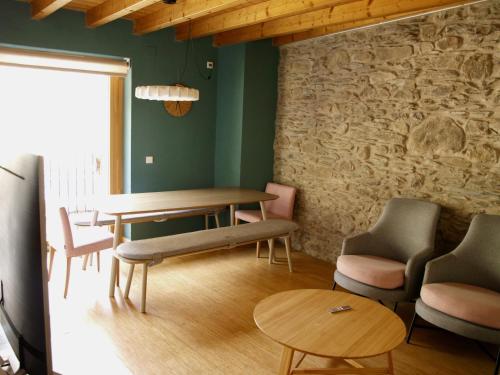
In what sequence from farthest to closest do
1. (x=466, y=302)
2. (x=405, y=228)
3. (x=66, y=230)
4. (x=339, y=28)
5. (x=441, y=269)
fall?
(x=339, y=28) → (x=405, y=228) → (x=66, y=230) → (x=441, y=269) → (x=466, y=302)

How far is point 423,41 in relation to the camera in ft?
12.4

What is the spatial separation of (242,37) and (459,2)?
2139 millimetres

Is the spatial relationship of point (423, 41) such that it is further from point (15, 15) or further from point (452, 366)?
point (15, 15)

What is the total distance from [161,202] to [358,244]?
1789 mm

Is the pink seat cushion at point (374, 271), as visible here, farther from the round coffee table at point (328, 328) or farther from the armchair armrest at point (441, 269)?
the round coffee table at point (328, 328)

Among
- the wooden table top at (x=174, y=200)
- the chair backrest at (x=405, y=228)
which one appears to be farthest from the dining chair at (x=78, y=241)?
the chair backrest at (x=405, y=228)

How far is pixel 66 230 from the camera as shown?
3.38 metres

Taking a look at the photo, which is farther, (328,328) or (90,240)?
(90,240)

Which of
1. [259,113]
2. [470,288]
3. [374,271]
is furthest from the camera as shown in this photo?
[259,113]

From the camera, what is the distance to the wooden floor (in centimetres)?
267

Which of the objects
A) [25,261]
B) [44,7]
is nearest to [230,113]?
[44,7]

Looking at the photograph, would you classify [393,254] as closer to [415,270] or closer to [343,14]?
[415,270]

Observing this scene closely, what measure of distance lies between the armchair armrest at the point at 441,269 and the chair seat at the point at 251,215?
2.02 m

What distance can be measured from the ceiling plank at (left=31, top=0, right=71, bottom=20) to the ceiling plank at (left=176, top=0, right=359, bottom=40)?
1343 millimetres
